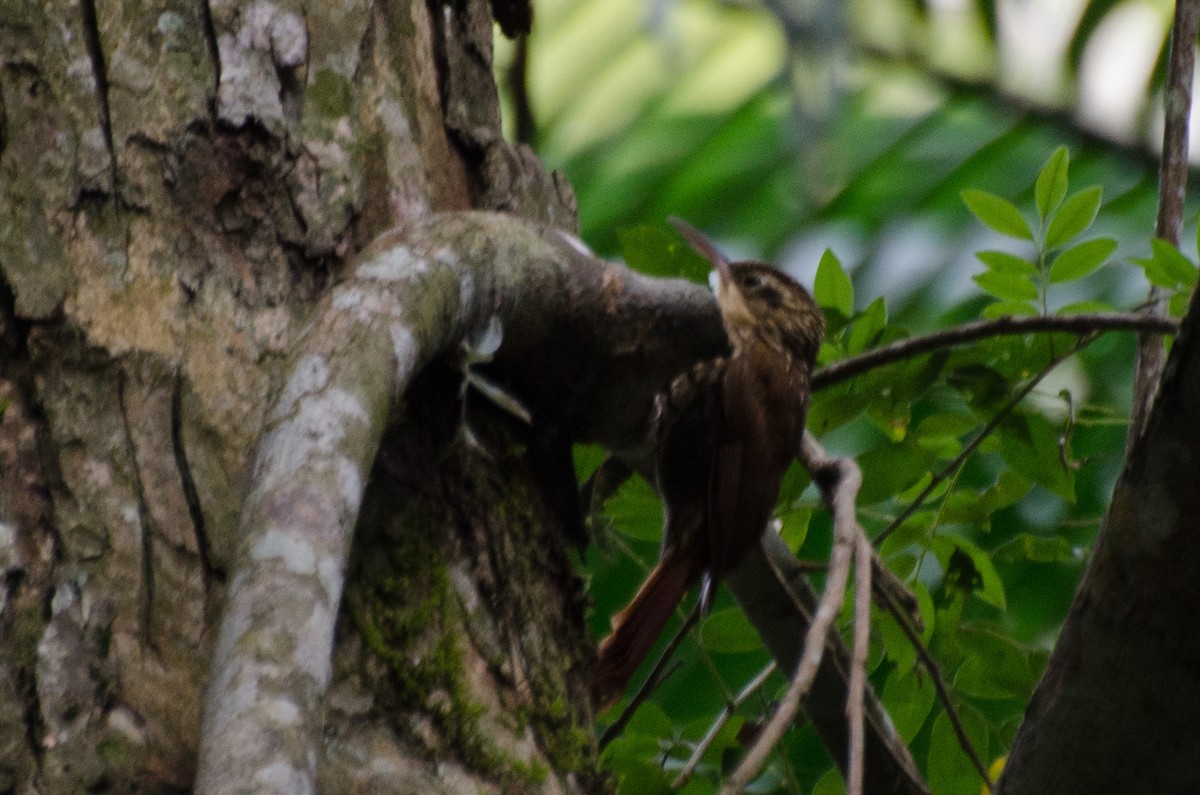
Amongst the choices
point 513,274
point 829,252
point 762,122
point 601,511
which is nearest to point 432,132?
point 513,274

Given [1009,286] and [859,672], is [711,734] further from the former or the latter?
[1009,286]

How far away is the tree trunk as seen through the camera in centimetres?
105

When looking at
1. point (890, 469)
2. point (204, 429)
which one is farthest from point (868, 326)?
point (204, 429)

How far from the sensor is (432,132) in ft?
5.15

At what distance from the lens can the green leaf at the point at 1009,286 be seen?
2000 millimetres

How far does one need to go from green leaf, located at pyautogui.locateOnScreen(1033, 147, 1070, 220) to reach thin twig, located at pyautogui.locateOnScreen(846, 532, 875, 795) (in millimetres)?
673

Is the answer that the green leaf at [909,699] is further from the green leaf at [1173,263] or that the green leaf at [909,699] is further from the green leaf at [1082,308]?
the green leaf at [1173,263]

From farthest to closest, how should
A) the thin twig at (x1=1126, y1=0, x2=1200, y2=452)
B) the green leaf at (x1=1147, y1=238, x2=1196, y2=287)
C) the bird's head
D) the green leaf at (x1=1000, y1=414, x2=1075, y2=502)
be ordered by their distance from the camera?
the bird's head → the green leaf at (x1=1000, y1=414, x2=1075, y2=502) → the thin twig at (x1=1126, y1=0, x2=1200, y2=452) → the green leaf at (x1=1147, y1=238, x2=1196, y2=287)

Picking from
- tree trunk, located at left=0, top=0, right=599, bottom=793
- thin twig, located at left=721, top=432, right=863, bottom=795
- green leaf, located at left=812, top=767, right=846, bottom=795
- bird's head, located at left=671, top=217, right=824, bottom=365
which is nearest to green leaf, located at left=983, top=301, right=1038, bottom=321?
thin twig, located at left=721, top=432, right=863, bottom=795

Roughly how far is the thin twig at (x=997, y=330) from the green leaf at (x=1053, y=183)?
18cm

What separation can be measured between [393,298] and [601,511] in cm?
116

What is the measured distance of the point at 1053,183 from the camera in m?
1.97

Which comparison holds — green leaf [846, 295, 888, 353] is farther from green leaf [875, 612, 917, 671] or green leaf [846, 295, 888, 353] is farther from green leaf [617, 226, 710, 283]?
green leaf [875, 612, 917, 671]

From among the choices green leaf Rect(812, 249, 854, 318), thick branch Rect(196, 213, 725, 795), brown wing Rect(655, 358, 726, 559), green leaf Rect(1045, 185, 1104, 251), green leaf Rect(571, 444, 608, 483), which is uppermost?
thick branch Rect(196, 213, 725, 795)
